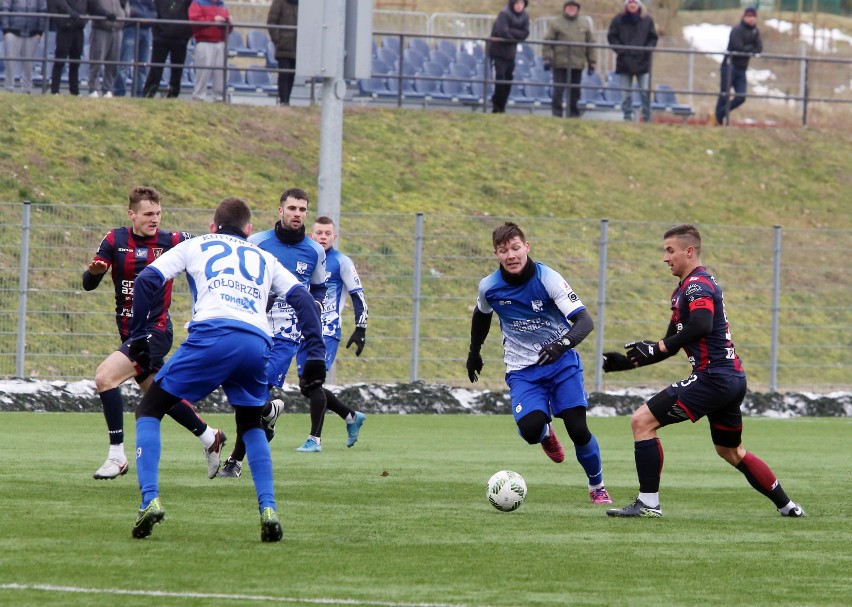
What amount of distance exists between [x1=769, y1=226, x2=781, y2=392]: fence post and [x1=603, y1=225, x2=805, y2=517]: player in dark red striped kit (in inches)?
475

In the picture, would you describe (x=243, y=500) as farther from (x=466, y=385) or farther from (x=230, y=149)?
(x=230, y=149)

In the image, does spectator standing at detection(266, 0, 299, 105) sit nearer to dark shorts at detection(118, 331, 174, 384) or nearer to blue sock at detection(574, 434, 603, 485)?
dark shorts at detection(118, 331, 174, 384)

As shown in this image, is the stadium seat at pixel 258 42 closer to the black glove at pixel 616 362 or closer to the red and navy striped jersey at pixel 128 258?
the red and navy striped jersey at pixel 128 258

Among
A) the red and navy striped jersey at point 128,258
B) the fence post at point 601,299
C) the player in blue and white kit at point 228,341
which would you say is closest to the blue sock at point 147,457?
the player in blue and white kit at point 228,341

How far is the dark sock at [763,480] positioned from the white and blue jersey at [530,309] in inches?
59.6

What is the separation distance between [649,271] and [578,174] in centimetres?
620

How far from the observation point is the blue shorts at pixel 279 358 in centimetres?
1274

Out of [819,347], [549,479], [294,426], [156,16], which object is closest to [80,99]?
[156,16]

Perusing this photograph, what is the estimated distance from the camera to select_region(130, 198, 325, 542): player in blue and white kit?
7.95 m

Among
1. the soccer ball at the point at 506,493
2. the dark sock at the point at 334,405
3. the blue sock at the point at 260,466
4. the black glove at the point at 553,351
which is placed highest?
the black glove at the point at 553,351

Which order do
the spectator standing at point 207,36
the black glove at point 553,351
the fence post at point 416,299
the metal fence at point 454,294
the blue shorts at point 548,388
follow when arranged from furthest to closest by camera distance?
the spectator standing at point 207,36
the fence post at point 416,299
the metal fence at point 454,294
the blue shorts at point 548,388
the black glove at point 553,351

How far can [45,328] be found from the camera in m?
18.7

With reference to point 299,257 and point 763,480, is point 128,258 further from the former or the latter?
point 763,480

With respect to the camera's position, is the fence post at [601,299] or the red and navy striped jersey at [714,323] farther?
the fence post at [601,299]
